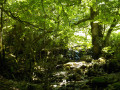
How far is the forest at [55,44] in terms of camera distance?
585cm

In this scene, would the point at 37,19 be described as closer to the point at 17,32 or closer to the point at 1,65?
the point at 1,65

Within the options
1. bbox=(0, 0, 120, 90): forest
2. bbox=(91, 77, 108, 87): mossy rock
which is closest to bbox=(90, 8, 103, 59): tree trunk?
bbox=(0, 0, 120, 90): forest

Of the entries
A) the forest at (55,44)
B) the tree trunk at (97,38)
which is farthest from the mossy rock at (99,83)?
the tree trunk at (97,38)

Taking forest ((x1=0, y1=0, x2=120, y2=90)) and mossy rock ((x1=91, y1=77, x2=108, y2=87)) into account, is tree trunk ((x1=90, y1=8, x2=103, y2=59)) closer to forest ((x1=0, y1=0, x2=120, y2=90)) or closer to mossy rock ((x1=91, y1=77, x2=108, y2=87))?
forest ((x1=0, y1=0, x2=120, y2=90))

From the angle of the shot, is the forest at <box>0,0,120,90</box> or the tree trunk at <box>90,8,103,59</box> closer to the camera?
the forest at <box>0,0,120,90</box>

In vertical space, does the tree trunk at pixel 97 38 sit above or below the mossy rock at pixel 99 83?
above

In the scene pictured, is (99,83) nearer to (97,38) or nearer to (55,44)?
(55,44)

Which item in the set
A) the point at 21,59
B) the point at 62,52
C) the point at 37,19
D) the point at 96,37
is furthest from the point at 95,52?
the point at 37,19

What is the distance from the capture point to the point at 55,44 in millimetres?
9391

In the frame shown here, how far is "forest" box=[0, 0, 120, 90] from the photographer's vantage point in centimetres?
585

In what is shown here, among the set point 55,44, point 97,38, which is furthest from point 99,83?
point 97,38

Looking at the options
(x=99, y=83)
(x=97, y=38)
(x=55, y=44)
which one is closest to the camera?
(x=99, y=83)

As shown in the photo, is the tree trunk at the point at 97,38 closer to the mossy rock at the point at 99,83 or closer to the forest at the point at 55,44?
the forest at the point at 55,44

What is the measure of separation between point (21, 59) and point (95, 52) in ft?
23.0
